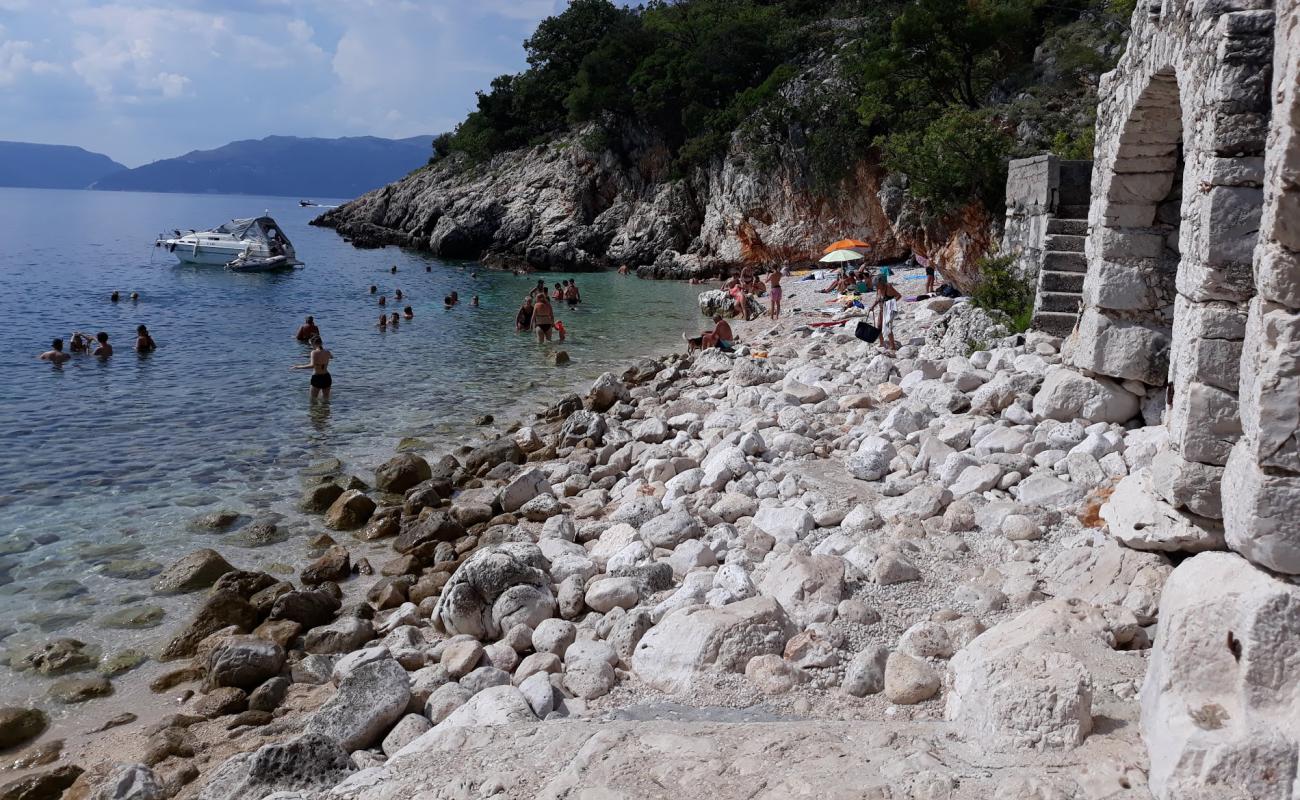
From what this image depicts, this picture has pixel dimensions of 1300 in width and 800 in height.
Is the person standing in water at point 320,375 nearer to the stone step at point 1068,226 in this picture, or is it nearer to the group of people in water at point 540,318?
the group of people in water at point 540,318

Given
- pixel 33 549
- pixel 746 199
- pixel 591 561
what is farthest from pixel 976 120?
pixel 33 549

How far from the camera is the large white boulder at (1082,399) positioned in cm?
746

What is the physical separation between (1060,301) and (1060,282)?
22cm

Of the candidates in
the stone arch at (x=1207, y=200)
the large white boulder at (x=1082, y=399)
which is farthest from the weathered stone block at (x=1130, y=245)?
the large white boulder at (x=1082, y=399)

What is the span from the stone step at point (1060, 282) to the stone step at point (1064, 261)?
63 millimetres

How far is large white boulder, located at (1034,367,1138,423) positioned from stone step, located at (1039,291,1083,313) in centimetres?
206

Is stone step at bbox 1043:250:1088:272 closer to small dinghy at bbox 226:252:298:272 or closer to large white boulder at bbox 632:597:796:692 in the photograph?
large white boulder at bbox 632:597:796:692

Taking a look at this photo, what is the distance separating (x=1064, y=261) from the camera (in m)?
9.76

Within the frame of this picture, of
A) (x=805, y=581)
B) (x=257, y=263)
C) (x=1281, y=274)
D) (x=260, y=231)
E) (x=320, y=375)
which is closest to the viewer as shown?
(x=1281, y=274)

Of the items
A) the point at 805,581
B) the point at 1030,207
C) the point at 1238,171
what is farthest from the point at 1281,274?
the point at 1030,207

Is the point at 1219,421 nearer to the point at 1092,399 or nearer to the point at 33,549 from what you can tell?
the point at 1092,399

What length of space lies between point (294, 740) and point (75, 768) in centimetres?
192

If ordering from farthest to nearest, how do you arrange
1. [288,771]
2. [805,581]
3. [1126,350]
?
1. [1126,350]
2. [805,581]
3. [288,771]

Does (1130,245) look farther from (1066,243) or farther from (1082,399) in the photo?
(1066,243)
